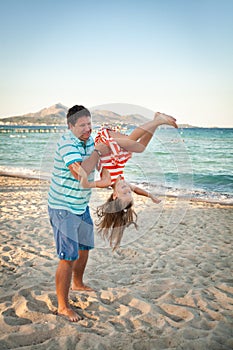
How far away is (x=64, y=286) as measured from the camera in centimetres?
299

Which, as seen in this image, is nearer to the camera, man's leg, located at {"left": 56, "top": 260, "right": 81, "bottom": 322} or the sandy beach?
the sandy beach

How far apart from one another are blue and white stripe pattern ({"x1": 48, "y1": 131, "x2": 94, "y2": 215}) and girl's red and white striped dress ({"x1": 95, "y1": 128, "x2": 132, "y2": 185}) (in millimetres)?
161

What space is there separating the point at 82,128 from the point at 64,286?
1459 mm

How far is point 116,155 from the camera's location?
2498mm

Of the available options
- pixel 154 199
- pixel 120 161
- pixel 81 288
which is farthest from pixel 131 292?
pixel 120 161

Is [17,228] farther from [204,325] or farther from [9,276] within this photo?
[204,325]

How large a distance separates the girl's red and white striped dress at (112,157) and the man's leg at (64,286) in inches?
36.9

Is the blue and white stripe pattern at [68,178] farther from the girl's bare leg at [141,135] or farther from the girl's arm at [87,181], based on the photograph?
the girl's bare leg at [141,135]

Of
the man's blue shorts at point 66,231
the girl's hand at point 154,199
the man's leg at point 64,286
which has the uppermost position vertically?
A: the girl's hand at point 154,199

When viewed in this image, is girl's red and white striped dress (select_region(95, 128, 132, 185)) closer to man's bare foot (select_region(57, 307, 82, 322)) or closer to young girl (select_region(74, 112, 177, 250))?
young girl (select_region(74, 112, 177, 250))

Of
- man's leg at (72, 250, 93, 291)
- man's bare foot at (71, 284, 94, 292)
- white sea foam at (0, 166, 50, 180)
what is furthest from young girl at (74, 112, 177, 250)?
white sea foam at (0, 166, 50, 180)

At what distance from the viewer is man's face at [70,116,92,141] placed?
265 centimetres

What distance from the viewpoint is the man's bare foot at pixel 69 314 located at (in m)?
2.99

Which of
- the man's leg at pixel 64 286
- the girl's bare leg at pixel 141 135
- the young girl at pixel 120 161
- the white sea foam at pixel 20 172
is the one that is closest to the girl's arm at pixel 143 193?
the young girl at pixel 120 161
